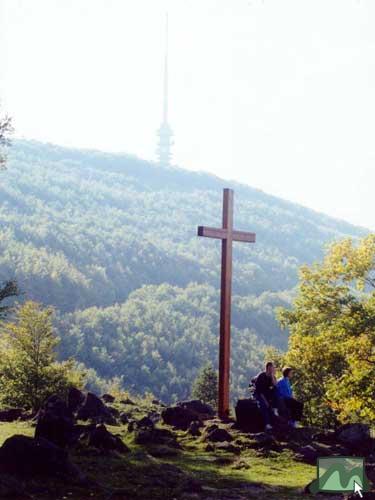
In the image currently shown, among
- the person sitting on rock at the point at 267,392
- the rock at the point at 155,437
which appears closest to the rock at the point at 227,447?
the rock at the point at 155,437

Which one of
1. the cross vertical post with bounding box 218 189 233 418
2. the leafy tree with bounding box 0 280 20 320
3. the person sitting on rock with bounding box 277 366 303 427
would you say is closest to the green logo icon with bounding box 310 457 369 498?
the person sitting on rock with bounding box 277 366 303 427

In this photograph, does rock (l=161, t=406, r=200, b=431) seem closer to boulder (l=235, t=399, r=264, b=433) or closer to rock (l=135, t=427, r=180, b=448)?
boulder (l=235, t=399, r=264, b=433)

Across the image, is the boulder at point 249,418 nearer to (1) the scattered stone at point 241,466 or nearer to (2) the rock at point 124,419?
(2) the rock at point 124,419

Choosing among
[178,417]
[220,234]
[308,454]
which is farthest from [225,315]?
[308,454]

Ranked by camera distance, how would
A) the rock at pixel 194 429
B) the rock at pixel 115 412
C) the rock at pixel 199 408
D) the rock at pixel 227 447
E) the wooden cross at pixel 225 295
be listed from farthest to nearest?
the rock at pixel 199 408
the rock at pixel 115 412
the wooden cross at pixel 225 295
the rock at pixel 194 429
the rock at pixel 227 447

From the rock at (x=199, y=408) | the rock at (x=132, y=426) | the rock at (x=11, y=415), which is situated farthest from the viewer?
the rock at (x=199, y=408)

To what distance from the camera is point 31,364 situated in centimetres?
2325

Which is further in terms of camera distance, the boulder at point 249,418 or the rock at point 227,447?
the boulder at point 249,418

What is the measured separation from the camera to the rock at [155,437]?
13687 mm

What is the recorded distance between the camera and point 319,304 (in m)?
25.5

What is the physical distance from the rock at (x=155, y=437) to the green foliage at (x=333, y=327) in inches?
201

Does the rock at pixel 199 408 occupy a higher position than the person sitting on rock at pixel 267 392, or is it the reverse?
the person sitting on rock at pixel 267 392

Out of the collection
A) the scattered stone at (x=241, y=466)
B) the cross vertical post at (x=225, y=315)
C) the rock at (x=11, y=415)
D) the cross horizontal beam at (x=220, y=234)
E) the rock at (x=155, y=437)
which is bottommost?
the rock at (x=11, y=415)

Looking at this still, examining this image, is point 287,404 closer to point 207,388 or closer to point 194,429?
point 194,429
